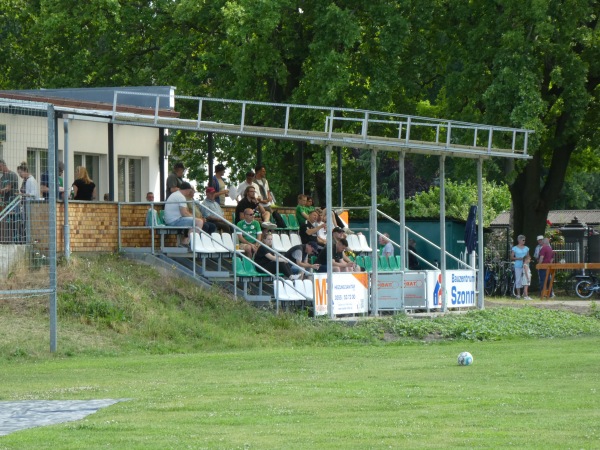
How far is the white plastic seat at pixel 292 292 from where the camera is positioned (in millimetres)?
26688

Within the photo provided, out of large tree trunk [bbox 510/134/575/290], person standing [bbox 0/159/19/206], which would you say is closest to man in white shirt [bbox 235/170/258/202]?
person standing [bbox 0/159/19/206]

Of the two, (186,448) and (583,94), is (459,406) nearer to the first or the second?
(186,448)

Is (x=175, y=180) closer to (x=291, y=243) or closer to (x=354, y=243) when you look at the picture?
(x=291, y=243)

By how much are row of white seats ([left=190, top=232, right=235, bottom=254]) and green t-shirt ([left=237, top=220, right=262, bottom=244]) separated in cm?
34

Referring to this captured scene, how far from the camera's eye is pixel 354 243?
31.9m

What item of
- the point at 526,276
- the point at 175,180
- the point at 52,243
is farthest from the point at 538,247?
the point at 52,243

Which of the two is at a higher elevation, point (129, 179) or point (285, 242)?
point (129, 179)

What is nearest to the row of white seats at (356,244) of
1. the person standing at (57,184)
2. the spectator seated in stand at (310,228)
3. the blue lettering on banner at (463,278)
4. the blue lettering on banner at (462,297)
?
the spectator seated in stand at (310,228)

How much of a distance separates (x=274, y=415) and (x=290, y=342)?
464 inches

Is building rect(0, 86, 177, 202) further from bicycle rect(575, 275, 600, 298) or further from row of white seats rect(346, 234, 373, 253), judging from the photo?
bicycle rect(575, 275, 600, 298)

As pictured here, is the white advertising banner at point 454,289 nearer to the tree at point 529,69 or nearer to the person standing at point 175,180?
the person standing at point 175,180

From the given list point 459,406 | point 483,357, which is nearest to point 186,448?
point 459,406

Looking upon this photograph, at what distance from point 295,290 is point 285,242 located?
9.53 ft

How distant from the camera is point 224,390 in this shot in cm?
1520
